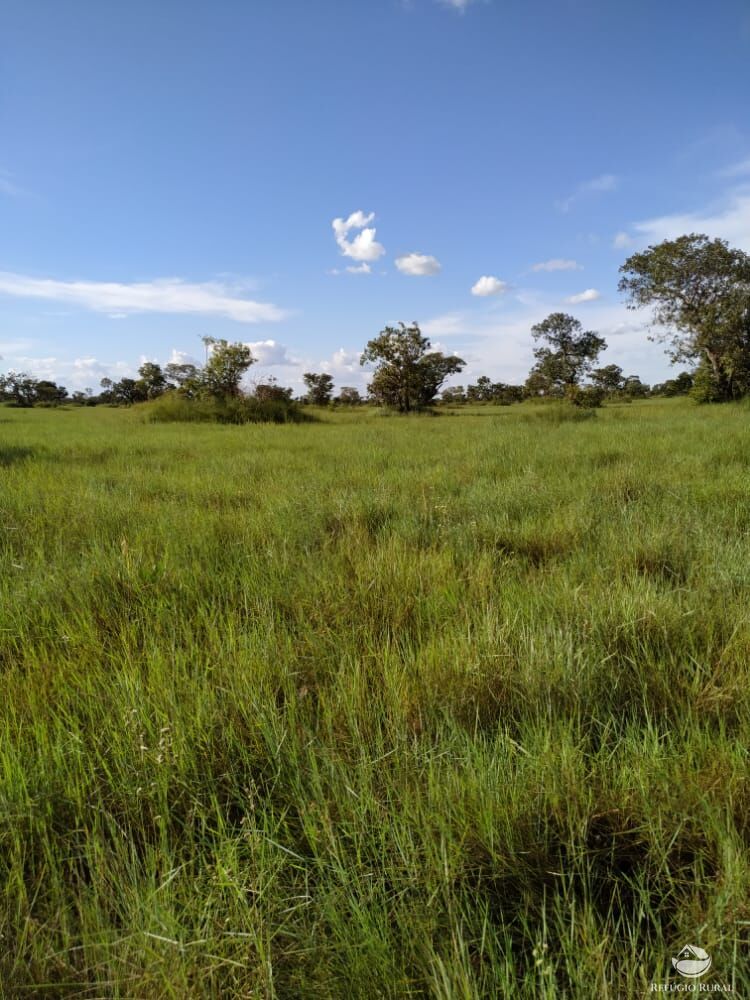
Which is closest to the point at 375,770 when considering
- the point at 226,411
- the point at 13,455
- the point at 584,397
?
the point at 13,455

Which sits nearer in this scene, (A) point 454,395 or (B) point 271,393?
(B) point 271,393

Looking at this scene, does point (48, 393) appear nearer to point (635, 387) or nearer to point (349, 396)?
point (349, 396)

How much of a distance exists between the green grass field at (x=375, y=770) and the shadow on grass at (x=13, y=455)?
5.32m

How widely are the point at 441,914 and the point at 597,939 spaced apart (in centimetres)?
27

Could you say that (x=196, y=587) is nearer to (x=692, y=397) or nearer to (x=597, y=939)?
(x=597, y=939)

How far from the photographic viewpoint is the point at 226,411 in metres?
21.6

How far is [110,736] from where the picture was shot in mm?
1278

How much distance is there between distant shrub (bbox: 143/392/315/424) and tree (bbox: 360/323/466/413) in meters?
13.1

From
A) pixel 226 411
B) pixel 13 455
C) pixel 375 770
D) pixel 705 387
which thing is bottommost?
pixel 375 770

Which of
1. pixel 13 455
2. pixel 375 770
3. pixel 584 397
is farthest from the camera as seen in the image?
pixel 584 397

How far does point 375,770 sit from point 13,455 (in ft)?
28.4

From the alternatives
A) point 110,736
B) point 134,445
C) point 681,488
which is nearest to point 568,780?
point 110,736

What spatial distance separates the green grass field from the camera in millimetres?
782

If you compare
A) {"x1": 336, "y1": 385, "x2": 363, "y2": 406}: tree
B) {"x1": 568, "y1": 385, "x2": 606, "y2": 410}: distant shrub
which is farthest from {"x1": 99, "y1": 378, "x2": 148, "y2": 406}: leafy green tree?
{"x1": 568, "y1": 385, "x2": 606, "y2": 410}: distant shrub
